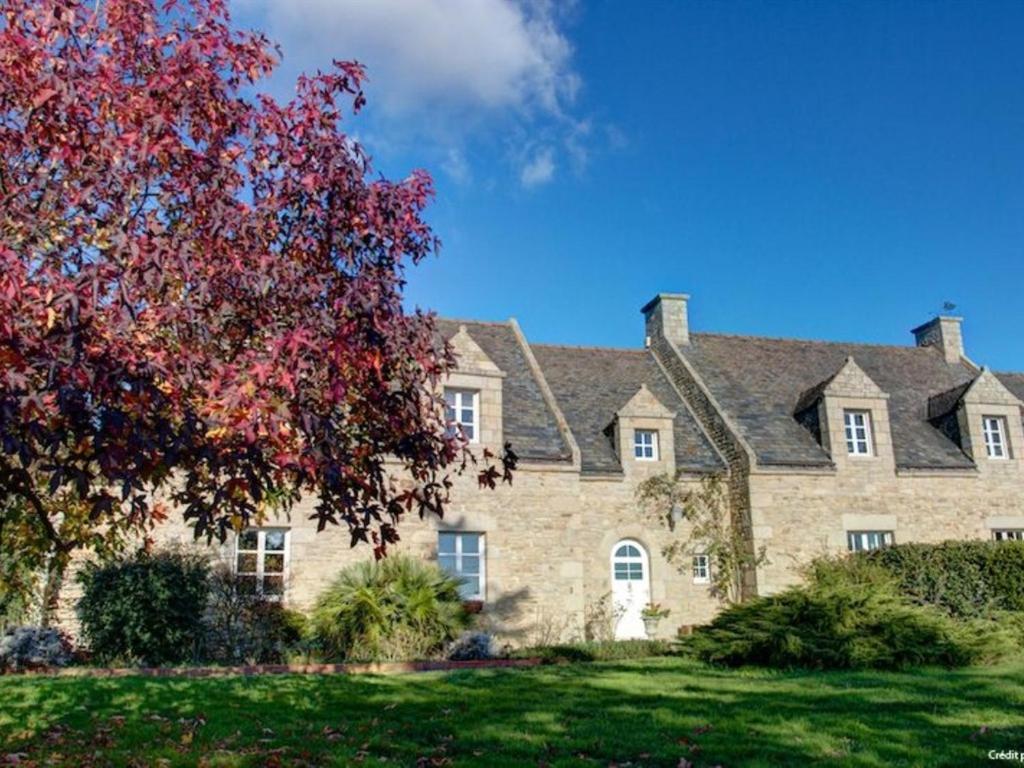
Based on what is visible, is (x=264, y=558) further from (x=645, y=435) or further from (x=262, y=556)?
(x=645, y=435)

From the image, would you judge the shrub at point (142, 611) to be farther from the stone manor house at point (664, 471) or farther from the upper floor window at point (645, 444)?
the upper floor window at point (645, 444)

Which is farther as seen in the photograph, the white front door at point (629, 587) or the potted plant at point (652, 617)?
the white front door at point (629, 587)

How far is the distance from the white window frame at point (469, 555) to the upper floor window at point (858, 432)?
9454 millimetres

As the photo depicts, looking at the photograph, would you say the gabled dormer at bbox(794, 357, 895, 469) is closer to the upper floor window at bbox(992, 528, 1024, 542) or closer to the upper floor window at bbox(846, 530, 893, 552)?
the upper floor window at bbox(846, 530, 893, 552)

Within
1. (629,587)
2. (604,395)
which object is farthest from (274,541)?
(604,395)

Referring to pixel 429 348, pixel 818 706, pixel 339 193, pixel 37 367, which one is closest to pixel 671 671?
pixel 818 706

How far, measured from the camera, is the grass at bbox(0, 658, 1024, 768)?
7.00 meters

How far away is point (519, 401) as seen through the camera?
69.2 feet

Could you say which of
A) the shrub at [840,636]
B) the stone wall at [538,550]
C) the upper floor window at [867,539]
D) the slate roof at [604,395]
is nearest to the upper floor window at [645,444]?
the slate roof at [604,395]

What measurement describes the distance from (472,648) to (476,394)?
A: 6009mm

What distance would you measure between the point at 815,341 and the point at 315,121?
2325 centimetres

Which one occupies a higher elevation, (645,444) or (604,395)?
(604,395)

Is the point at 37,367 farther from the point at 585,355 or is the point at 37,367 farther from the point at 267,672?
the point at 585,355

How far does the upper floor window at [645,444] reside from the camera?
20.9 meters
